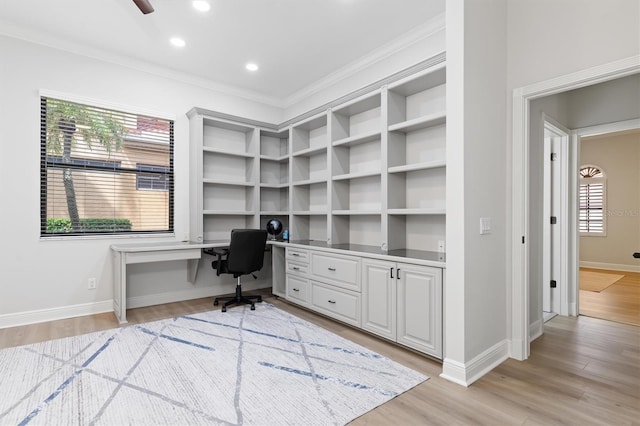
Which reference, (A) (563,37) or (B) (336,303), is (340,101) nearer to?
(A) (563,37)

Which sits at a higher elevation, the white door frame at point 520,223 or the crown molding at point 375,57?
the crown molding at point 375,57

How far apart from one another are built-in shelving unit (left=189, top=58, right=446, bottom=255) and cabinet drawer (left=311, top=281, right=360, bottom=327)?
24.2 inches

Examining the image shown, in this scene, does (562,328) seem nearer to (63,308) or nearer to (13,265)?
(63,308)

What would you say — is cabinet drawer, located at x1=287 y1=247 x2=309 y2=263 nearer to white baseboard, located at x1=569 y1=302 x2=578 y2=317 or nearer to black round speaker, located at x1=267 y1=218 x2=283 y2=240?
black round speaker, located at x1=267 y1=218 x2=283 y2=240

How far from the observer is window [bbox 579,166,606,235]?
22.6 ft

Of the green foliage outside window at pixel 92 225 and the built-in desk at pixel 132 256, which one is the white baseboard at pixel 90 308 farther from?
the green foliage outside window at pixel 92 225

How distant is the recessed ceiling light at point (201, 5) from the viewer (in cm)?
291

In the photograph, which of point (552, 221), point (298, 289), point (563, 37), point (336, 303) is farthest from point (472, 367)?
point (563, 37)

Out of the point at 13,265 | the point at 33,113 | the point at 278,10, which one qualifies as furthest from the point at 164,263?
the point at 278,10

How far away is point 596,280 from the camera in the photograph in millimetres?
5590

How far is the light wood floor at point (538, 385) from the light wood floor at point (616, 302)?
1.16 ft

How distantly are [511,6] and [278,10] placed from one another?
199 cm

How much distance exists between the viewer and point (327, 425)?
71.7 inches

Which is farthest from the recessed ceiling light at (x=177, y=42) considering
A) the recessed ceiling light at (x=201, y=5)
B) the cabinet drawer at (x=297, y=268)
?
the cabinet drawer at (x=297, y=268)
